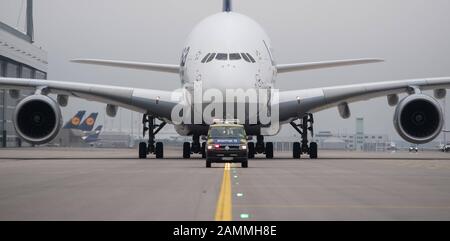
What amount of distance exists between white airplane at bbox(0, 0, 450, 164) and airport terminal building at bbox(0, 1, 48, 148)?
45669 mm

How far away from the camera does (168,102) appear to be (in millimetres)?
38531

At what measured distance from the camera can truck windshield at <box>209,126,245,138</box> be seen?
31516mm

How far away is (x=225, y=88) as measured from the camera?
1420 inches

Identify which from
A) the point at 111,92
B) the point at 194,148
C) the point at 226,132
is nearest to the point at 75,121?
the point at 194,148

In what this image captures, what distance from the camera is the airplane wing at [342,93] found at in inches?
1505

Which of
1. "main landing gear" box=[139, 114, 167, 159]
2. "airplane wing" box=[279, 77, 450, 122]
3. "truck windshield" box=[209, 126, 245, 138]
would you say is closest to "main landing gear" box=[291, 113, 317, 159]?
"airplane wing" box=[279, 77, 450, 122]

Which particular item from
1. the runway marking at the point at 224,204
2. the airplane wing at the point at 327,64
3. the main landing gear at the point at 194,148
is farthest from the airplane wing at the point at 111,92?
the runway marking at the point at 224,204

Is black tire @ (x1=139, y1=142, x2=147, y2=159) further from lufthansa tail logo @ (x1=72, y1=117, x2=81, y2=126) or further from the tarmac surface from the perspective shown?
lufthansa tail logo @ (x1=72, y1=117, x2=81, y2=126)

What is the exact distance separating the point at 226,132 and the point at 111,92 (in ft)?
27.7

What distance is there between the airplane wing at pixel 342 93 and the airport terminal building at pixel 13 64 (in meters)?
48.8

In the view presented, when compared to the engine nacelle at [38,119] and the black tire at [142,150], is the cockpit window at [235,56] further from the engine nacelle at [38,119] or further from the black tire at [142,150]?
the engine nacelle at [38,119]
